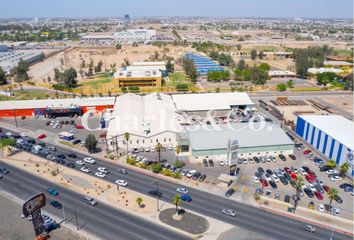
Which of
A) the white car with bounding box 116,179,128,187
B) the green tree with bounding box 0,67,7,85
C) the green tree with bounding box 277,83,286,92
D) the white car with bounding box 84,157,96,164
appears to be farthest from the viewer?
the green tree with bounding box 0,67,7,85

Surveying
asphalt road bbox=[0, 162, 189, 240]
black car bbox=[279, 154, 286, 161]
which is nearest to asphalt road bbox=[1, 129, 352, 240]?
asphalt road bbox=[0, 162, 189, 240]

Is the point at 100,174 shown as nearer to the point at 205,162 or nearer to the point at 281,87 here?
the point at 205,162

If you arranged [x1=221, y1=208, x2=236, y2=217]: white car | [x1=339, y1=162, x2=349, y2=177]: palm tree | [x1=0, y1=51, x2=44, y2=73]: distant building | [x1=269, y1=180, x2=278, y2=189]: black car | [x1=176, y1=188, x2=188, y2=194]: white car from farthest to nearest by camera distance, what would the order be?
[x1=0, y1=51, x2=44, y2=73]: distant building, [x1=339, y1=162, x2=349, y2=177]: palm tree, [x1=269, y1=180, x2=278, y2=189]: black car, [x1=176, y1=188, x2=188, y2=194]: white car, [x1=221, y1=208, x2=236, y2=217]: white car

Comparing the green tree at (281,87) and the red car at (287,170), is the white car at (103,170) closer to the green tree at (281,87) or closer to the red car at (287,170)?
the red car at (287,170)

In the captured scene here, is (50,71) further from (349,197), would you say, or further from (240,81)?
(349,197)

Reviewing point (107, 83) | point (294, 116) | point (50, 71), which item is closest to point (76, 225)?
point (294, 116)

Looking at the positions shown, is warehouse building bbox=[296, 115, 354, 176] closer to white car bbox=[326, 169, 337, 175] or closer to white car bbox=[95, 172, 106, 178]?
white car bbox=[326, 169, 337, 175]

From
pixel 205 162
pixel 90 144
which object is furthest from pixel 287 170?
pixel 90 144
